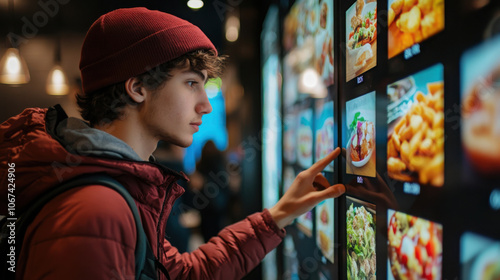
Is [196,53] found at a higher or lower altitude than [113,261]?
higher

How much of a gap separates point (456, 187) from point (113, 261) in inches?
29.3

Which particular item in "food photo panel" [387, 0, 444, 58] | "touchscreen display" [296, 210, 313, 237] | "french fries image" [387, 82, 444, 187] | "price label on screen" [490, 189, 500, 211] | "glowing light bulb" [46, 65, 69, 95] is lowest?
"touchscreen display" [296, 210, 313, 237]

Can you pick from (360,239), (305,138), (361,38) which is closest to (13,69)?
(305,138)

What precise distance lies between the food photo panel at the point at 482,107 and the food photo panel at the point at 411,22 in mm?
142

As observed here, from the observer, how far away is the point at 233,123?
2727mm

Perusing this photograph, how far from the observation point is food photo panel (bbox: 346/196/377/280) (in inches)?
44.6

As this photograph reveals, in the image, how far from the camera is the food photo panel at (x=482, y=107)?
0.61 meters

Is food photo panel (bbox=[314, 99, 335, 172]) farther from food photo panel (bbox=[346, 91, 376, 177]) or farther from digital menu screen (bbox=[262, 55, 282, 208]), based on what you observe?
digital menu screen (bbox=[262, 55, 282, 208])

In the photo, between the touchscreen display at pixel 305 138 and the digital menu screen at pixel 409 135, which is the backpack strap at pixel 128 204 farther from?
the touchscreen display at pixel 305 138

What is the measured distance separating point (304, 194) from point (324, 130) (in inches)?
13.0

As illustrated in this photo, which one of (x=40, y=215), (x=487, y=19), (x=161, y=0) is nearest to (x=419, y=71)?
(x=487, y=19)

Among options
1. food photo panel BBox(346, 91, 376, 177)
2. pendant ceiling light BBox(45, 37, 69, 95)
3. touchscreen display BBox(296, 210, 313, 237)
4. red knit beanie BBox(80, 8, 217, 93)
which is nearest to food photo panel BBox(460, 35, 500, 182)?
food photo panel BBox(346, 91, 376, 177)

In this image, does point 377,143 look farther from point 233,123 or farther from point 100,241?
point 233,123

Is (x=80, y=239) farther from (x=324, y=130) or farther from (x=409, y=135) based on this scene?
(x=324, y=130)
